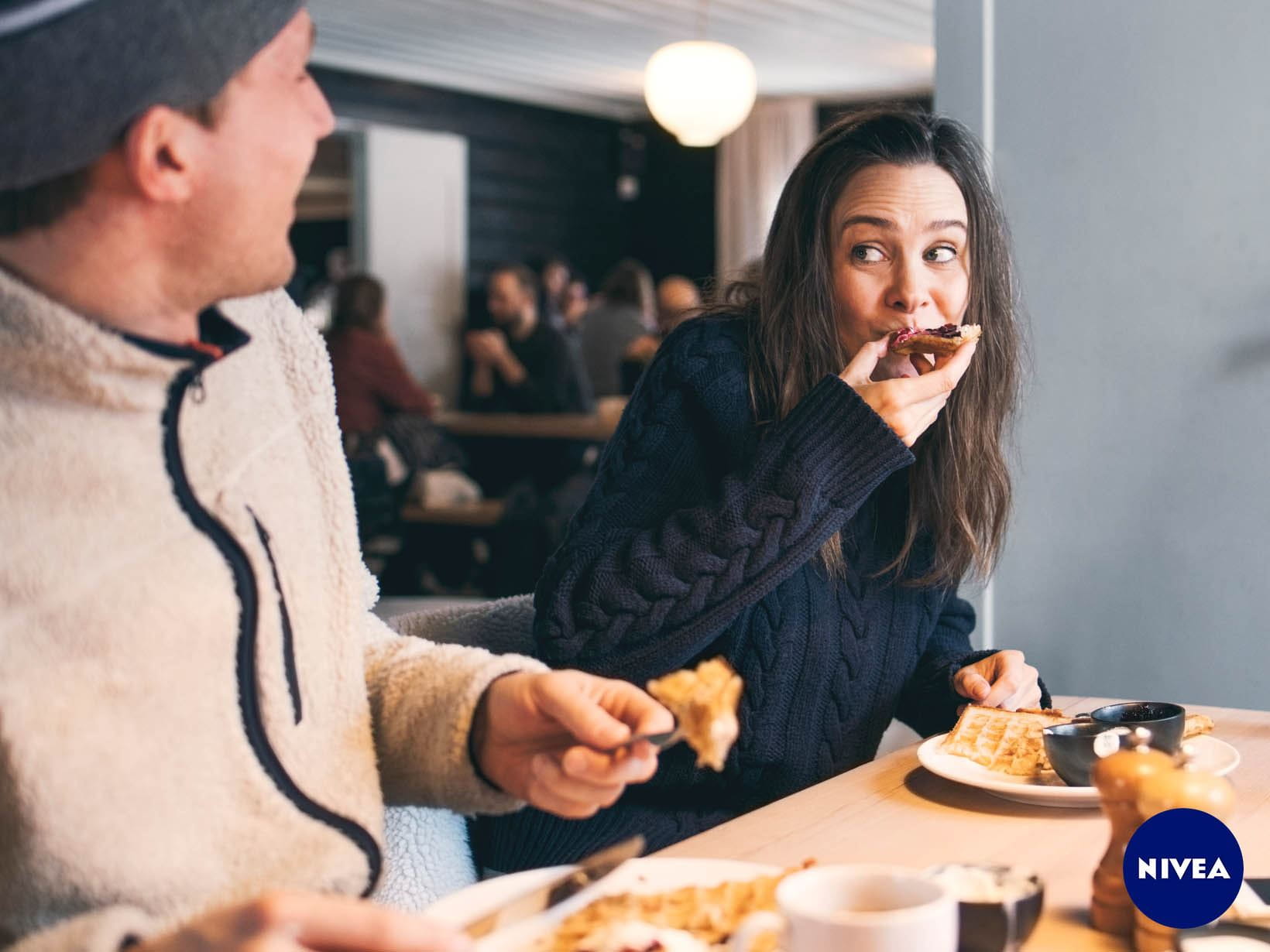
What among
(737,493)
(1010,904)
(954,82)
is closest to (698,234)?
(954,82)

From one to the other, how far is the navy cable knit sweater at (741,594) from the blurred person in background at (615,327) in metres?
5.91

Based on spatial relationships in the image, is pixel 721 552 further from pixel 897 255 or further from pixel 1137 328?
pixel 1137 328

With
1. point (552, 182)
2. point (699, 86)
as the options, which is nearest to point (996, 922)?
point (699, 86)

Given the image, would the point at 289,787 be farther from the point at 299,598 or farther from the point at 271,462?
the point at 271,462

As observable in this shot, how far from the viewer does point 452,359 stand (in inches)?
386

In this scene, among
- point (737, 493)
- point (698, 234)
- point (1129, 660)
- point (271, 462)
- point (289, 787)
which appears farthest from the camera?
point (698, 234)

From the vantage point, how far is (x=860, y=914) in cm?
78

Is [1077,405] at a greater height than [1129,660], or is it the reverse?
[1077,405]

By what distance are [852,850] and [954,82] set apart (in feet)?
6.34

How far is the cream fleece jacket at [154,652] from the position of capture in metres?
0.80

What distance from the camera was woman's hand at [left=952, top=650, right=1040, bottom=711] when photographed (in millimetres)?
1567

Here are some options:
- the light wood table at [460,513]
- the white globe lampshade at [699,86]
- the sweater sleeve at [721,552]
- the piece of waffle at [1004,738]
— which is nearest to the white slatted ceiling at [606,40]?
the white globe lampshade at [699,86]

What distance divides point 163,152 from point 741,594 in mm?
829

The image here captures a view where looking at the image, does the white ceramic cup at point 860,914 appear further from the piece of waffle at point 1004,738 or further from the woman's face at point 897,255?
the woman's face at point 897,255
